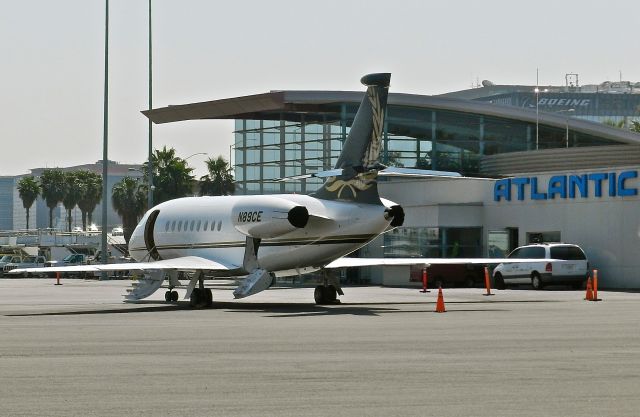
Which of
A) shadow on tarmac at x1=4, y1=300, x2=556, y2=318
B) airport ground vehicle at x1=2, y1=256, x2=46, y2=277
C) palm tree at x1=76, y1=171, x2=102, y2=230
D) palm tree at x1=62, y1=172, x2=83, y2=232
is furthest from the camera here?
palm tree at x1=76, y1=171, x2=102, y2=230

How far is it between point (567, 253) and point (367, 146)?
17609mm

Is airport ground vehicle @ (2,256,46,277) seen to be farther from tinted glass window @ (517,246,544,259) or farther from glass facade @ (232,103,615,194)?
tinted glass window @ (517,246,544,259)

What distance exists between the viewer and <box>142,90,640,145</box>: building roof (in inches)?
2470

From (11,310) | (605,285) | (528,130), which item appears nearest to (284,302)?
(11,310)

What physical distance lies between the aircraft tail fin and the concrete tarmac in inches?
127

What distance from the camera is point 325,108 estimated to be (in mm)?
64625

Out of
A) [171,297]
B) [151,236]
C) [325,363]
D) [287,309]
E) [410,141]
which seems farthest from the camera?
[410,141]

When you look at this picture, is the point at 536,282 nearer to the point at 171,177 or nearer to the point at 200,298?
the point at 200,298

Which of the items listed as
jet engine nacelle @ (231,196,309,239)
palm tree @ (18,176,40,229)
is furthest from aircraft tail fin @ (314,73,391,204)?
palm tree @ (18,176,40,229)

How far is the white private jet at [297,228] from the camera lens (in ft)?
105

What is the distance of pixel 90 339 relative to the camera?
21.9m

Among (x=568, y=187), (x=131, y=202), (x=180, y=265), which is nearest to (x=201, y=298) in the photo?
(x=180, y=265)

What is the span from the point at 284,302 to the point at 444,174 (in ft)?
29.6

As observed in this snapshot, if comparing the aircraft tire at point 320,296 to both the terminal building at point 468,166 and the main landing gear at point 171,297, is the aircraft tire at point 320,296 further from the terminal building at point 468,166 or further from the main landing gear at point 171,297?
the terminal building at point 468,166
